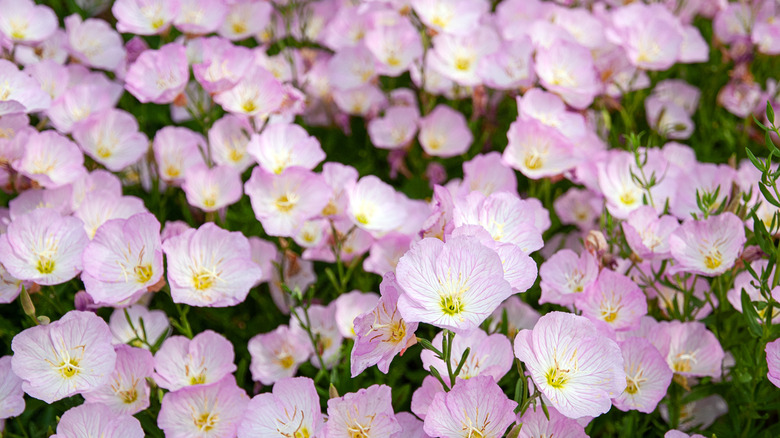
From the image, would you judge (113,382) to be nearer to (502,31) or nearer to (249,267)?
(249,267)

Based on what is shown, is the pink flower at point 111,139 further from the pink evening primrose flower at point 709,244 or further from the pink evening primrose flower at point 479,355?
the pink evening primrose flower at point 709,244

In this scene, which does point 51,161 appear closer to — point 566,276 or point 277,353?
point 277,353

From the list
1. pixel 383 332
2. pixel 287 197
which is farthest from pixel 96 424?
pixel 287 197

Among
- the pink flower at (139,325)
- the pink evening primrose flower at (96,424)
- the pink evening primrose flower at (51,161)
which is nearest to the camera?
the pink evening primrose flower at (96,424)

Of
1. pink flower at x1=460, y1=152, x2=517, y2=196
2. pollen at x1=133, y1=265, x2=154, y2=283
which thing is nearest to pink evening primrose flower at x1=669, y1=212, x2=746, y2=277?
pink flower at x1=460, y1=152, x2=517, y2=196

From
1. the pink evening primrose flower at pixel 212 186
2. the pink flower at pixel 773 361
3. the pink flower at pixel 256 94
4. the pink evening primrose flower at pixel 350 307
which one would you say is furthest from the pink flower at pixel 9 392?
the pink flower at pixel 773 361
